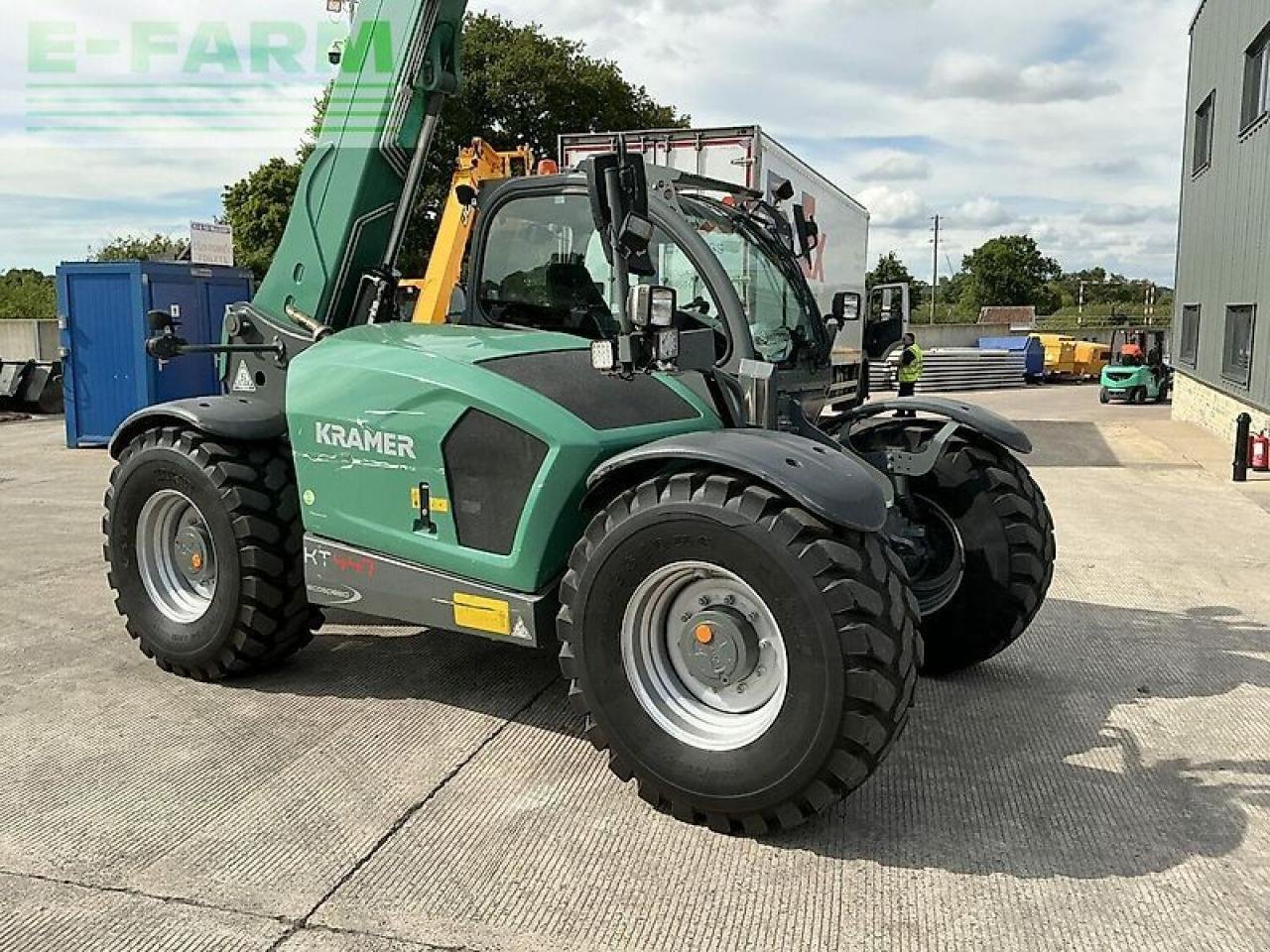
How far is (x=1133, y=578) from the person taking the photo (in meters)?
7.10

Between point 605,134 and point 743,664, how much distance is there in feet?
24.7

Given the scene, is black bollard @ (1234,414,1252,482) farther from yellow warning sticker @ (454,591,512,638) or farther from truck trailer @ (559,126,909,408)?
yellow warning sticker @ (454,591,512,638)

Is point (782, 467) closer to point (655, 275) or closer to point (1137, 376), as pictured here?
point (655, 275)

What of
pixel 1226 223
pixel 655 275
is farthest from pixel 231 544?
pixel 1226 223

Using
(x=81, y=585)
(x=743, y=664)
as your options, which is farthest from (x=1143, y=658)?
(x=81, y=585)

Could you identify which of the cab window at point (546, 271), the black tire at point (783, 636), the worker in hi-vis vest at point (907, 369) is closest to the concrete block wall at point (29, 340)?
the worker in hi-vis vest at point (907, 369)

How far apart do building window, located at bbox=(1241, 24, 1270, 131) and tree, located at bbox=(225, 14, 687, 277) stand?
58.1 ft

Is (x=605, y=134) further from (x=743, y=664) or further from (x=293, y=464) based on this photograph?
(x=743, y=664)

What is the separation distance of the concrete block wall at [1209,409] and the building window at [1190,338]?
33cm

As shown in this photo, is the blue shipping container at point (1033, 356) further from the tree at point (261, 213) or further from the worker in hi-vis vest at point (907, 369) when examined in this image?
the tree at point (261, 213)

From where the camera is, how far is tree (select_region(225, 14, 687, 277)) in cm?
3055

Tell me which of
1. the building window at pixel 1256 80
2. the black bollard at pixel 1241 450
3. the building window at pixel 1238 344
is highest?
the building window at pixel 1256 80

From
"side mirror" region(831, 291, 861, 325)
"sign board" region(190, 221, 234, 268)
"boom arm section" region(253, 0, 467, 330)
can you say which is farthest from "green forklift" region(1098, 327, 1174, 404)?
"boom arm section" region(253, 0, 467, 330)

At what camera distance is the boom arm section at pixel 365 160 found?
5.11 m
